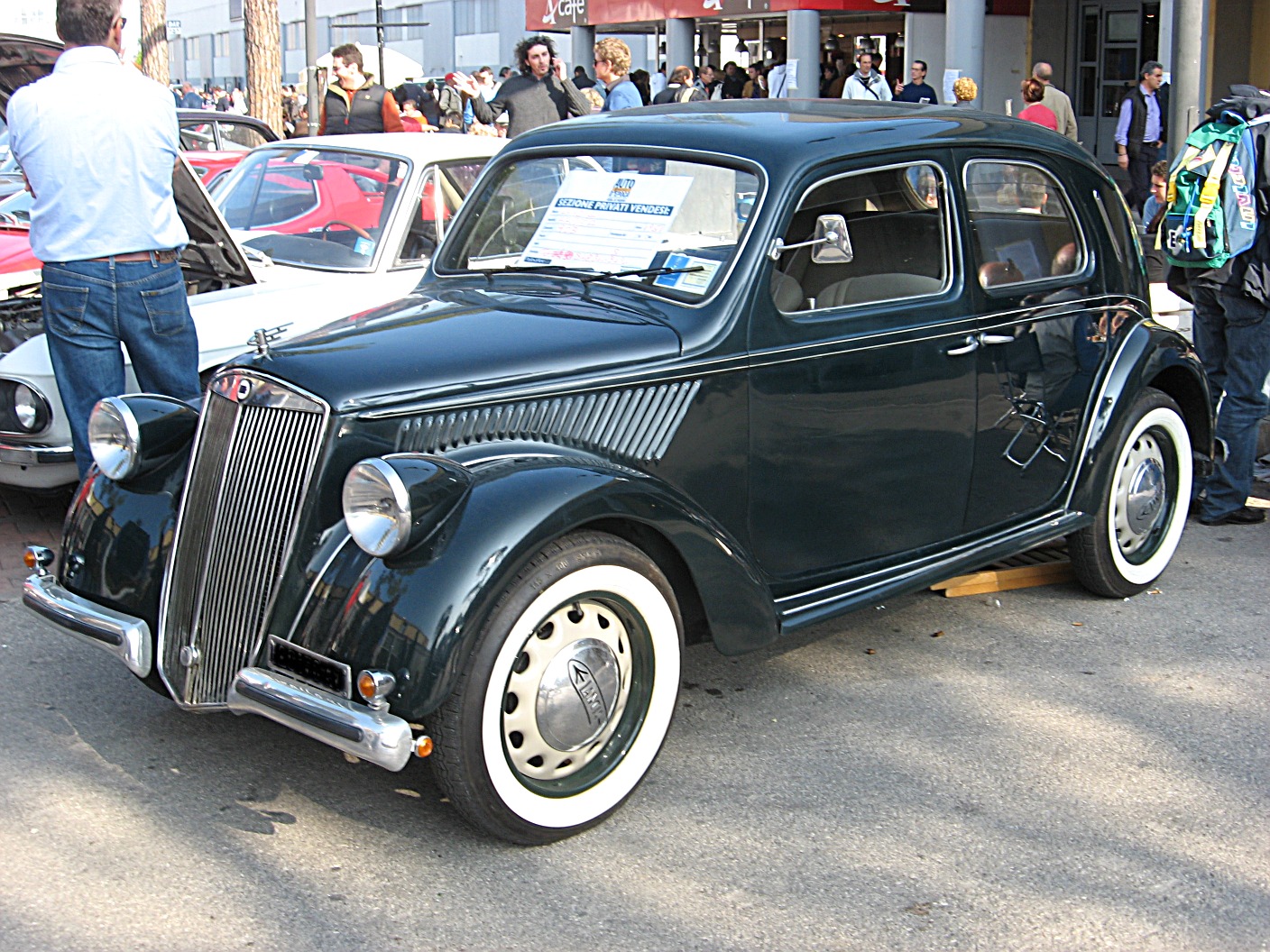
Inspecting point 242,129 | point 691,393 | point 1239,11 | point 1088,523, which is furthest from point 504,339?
point 1239,11

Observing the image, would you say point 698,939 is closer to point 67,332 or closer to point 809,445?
point 809,445

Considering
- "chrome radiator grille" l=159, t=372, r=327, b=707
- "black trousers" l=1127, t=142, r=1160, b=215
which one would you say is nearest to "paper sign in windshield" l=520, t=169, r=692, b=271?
"chrome radiator grille" l=159, t=372, r=327, b=707

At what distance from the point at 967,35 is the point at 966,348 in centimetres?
1573

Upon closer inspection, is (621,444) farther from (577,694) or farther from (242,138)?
(242,138)

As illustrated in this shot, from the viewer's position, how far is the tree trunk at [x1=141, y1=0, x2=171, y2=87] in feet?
51.8

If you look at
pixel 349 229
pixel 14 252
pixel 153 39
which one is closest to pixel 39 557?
pixel 349 229

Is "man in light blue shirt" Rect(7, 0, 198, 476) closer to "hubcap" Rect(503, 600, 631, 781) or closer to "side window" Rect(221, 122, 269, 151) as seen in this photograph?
"hubcap" Rect(503, 600, 631, 781)

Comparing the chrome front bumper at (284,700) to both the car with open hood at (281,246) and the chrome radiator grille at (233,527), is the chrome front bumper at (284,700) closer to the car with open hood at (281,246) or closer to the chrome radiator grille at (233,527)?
the chrome radiator grille at (233,527)

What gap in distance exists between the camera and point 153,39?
15891mm

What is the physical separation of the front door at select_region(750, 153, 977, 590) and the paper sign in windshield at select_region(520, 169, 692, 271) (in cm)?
40

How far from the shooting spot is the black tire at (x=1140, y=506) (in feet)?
17.0

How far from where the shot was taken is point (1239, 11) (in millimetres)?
A: 18969

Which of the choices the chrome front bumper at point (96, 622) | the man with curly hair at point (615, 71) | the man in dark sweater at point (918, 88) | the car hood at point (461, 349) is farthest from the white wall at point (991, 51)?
the chrome front bumper at point (96, 622)

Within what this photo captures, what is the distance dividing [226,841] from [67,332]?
250 cm
